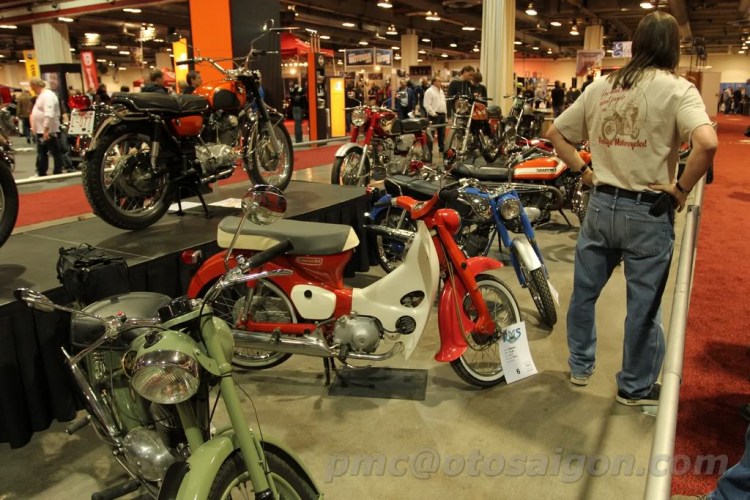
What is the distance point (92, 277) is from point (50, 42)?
16.2 m

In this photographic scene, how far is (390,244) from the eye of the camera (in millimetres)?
4320

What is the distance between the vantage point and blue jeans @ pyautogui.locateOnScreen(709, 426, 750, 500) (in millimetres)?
1611

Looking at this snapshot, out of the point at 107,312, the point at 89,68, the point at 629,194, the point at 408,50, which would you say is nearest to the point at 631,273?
the point at 629,194

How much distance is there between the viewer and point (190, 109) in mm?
3617

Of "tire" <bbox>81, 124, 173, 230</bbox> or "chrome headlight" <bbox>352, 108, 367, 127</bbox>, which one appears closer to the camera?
"tire" <bbox>81, 124, 173, 230</bbox>

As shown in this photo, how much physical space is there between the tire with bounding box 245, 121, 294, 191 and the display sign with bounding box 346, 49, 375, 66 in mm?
12503

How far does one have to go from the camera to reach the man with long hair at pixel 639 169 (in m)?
2.22

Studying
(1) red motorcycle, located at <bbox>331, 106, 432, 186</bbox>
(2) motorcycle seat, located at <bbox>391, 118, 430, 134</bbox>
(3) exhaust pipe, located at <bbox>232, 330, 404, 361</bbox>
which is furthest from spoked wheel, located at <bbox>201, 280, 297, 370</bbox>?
(2) motorcycle seat, located at <bbox>391, 118, 430, 134</bbox>

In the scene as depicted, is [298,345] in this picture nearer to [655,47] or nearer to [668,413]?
[668,413]

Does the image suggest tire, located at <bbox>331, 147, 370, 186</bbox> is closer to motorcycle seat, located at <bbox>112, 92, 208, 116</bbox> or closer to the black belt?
motorcycle seat, located at <bbox>112, 92, 208, 116</bbox>

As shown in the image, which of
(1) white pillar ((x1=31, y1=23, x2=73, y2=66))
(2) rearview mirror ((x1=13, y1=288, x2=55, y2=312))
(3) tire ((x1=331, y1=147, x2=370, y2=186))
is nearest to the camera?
(2) rearview mirror ((x1=13, y1=288, x2=55, y2=312))

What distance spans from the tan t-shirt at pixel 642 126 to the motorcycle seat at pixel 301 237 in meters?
1.14

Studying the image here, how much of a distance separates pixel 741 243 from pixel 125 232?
529 cm

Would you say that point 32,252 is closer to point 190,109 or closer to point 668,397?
point 190,109
